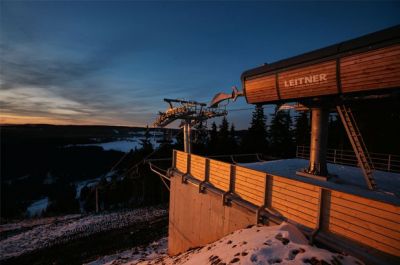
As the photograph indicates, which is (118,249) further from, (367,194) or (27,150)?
(27,150)

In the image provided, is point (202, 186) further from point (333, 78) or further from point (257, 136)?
point (257, 136)

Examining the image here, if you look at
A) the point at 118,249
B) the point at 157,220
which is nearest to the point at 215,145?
the point at 157,220

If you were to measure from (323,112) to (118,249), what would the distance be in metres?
18.7

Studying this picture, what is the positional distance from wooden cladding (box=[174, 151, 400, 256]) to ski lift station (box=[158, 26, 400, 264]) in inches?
0.8

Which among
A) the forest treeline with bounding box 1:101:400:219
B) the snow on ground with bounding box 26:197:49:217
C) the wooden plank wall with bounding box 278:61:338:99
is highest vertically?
the wooden plank wall with bounding box 278:61:338:99

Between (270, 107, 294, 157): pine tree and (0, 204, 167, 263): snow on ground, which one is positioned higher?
(270, 107, 294, 157): pine tree

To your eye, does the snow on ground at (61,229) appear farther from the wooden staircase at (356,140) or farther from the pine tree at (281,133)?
the pine tree at (281,133)

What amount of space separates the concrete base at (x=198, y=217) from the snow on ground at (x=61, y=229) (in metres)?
15.0

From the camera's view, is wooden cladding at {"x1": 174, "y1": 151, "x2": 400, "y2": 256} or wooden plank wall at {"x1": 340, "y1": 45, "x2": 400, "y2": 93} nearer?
wooden cladding at {"x1": 174, "y1": 151, "x2": 400, "y2": 256}

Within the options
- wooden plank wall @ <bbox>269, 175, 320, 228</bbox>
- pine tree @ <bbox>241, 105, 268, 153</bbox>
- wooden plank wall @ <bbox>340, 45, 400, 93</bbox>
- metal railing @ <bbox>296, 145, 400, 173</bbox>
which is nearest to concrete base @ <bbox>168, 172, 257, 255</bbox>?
wooden plank wall @ <bbox>269, 175, 320, 228</bbox>

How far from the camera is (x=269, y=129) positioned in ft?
156

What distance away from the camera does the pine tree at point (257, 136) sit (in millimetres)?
44656

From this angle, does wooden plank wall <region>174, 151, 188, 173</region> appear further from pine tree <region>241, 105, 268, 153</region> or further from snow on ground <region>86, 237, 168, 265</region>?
pine tree <region>241, 105, 268, 153</region>

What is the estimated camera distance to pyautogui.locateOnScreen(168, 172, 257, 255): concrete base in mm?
8898
